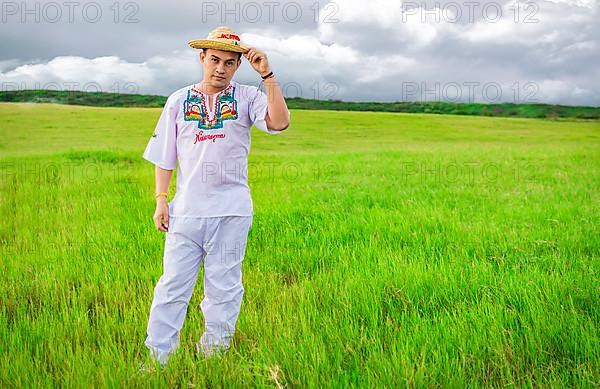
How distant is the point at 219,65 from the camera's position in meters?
2.87

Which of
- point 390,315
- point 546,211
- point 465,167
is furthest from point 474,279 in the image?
point 465,167

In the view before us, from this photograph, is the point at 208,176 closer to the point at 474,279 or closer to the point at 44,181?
the point at 474,279

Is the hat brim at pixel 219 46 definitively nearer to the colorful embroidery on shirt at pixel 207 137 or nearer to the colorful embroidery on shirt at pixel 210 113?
the colorful embroidery on shirt at pixel 210 113

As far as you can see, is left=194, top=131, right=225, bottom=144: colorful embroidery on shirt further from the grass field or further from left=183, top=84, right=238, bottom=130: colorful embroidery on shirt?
the grass field

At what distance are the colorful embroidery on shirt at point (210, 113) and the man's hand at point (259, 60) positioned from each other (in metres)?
0.30

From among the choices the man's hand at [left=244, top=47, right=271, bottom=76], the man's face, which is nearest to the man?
the man's face

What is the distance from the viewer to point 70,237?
18.9ft

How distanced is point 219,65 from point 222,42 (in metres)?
0.17

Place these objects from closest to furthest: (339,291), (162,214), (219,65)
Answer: (219,65)
(162,214)
(339,291)

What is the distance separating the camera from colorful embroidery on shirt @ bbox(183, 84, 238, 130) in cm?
295

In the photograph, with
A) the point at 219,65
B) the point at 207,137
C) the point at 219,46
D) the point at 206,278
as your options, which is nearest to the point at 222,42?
the point at 219,46

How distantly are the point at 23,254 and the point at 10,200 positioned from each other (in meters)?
3.86

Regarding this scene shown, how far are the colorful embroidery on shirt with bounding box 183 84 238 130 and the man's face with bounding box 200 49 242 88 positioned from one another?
0.09 metres

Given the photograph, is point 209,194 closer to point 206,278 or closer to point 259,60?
point 206,278
